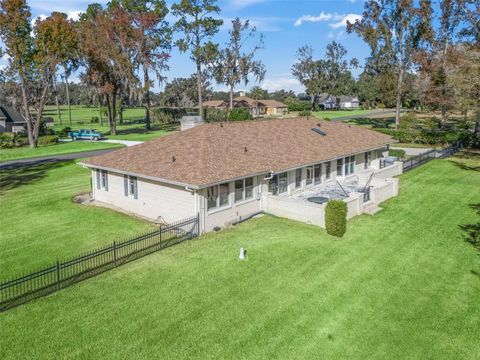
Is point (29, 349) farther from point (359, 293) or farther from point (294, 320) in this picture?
point (359, 293)

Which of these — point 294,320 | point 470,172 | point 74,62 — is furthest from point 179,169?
point 74,62

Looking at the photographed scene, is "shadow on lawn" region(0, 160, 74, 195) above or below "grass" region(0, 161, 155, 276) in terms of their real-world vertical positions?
above

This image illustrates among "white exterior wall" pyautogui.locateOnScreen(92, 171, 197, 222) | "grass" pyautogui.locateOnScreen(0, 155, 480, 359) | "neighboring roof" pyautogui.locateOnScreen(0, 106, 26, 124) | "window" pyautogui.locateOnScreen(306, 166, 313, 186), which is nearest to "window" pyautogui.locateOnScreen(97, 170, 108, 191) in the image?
"white exterior wall" pyautogui.locateOnScreen(92, 171, 197, 222)

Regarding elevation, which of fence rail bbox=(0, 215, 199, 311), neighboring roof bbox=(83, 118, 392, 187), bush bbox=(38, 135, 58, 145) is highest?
neighboring roof bbox=(83, 118, 392, 187)

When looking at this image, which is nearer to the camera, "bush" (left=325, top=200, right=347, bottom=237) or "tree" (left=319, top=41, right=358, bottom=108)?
"bush" (left=325, top=200, right=347, bottom=237)

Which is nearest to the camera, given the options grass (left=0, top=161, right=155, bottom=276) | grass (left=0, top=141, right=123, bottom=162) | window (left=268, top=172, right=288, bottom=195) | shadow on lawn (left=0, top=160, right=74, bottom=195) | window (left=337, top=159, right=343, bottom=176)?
grass (left=0, top=161, right=155, bottom=276)

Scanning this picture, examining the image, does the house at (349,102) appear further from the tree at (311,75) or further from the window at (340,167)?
the window at (340,167)

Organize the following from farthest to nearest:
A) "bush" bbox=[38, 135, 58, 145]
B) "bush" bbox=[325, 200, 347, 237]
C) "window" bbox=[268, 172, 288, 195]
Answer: "bush" bbox=[38, 135, 58, 145], "window" bbox=[268, 172, 288, 195], "bush" bbox=[325, 200, 347, 237]

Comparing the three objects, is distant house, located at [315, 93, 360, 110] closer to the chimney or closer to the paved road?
the paved road
